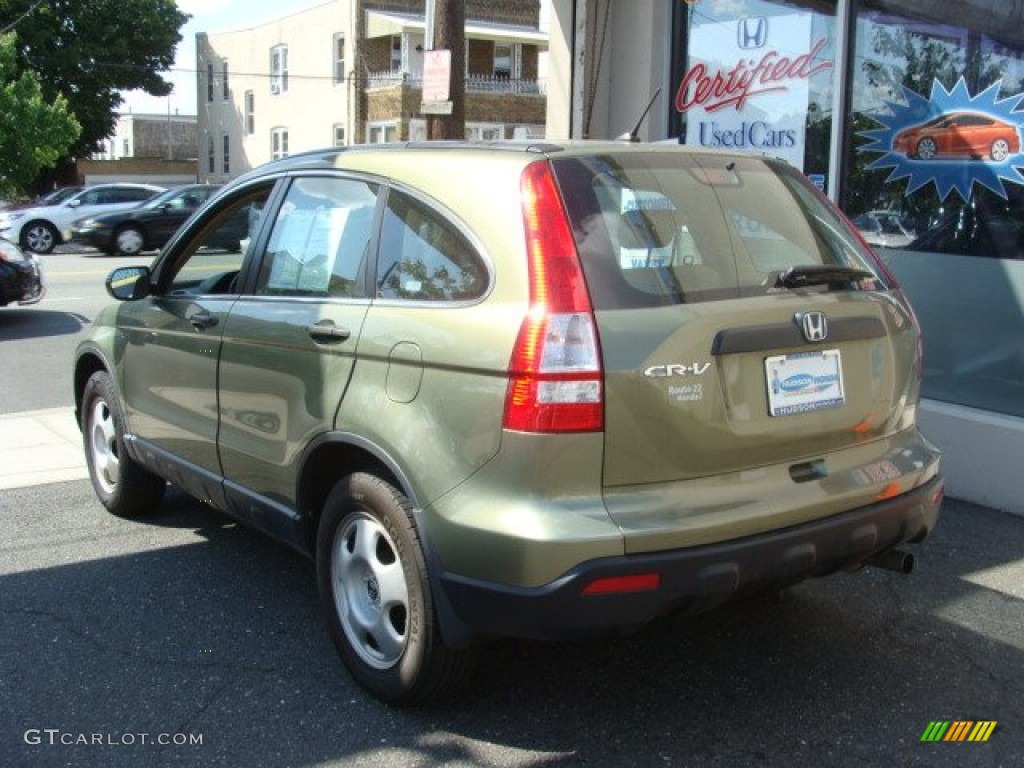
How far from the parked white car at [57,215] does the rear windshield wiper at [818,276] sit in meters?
21.9

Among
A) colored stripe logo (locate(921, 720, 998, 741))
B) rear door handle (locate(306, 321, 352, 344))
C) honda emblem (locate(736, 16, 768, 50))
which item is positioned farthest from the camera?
honda emblem (locate(736, 16, 768, 50))

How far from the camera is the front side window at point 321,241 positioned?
3633 mm

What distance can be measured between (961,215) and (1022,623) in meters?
2.83

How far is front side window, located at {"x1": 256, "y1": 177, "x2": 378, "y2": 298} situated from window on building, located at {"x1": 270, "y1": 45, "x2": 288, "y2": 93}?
38.7 m

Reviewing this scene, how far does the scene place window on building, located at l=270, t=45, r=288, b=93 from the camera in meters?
40.7

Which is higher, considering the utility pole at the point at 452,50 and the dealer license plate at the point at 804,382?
the utility pole at the point at 452,50

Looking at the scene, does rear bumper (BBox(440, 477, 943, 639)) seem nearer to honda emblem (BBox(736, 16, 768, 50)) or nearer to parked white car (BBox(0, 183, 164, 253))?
honda emblem (BBox(736, 16, 768, 50))

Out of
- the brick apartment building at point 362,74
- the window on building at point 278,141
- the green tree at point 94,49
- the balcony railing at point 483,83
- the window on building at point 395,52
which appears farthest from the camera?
the green tree at point 94,49

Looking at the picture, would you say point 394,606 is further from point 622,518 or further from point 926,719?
point 926,719

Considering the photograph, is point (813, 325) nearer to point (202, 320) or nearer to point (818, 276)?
point (818, 276)

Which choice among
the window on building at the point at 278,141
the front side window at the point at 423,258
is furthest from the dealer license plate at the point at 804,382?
the window on building at the point at 278,141

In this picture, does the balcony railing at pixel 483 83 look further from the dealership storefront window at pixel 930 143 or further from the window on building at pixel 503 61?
the dealership storefront window at pixel 930 143

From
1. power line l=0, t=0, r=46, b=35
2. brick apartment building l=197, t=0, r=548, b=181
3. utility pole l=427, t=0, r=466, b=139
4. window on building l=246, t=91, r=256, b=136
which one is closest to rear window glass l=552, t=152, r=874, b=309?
utility pole l=427, t=0, r=466, b=139

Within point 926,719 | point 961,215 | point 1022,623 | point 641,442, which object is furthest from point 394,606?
point 961,215
